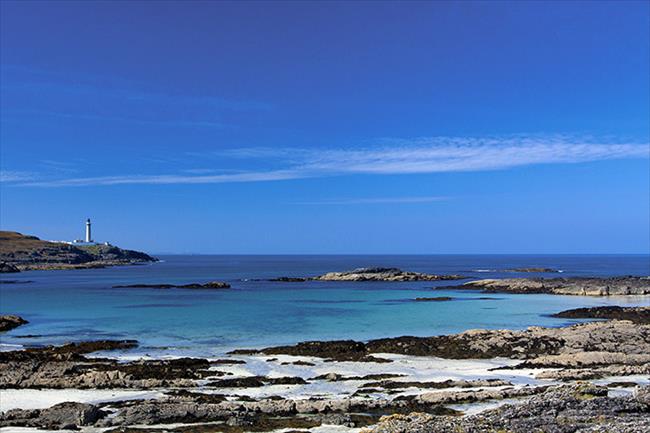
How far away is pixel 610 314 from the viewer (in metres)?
53.7

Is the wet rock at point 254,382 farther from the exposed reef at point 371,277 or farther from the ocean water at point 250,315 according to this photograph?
the exposed reef at point 371,277

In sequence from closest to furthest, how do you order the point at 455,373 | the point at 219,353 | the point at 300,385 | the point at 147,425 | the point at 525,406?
the point at 525,406 < the point at 147,425 < the point at 300,385 < the point at 455,373 < the point at 219,353

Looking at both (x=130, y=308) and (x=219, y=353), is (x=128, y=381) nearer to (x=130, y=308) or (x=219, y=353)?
(x=219, y=353)

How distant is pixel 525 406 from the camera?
58.1 feet

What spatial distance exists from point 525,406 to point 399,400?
587 cm

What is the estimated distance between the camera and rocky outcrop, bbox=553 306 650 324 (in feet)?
168

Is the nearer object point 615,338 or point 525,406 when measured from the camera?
point 525,406

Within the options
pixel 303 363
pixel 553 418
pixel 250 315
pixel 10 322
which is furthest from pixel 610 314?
pixel 10 322

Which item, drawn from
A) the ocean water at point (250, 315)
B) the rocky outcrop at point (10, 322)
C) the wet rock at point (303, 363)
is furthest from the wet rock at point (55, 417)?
the rocky outcrop at point (10, 322)

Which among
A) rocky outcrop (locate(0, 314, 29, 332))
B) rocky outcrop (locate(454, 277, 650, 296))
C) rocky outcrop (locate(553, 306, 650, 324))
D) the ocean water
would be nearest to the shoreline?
the ocean water

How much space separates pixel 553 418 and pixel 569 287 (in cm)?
7534

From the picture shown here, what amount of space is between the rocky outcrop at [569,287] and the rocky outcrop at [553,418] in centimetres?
6644

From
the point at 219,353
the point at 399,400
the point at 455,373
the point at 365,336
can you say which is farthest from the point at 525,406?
the point at 365,336

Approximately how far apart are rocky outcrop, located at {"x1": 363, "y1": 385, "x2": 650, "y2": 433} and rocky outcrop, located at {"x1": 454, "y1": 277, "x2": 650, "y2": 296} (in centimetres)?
6644
